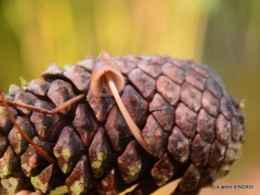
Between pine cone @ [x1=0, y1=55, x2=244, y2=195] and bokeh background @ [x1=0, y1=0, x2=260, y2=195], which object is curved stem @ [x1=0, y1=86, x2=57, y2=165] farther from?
bokeh background @ [x1=0, y1=0, x2=260, y2=195]

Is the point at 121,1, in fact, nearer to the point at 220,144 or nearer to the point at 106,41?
the point at 106,41

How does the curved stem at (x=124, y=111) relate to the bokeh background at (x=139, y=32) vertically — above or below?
below

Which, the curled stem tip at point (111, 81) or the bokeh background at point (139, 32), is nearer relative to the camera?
the curled stem tip at point (111, 81)

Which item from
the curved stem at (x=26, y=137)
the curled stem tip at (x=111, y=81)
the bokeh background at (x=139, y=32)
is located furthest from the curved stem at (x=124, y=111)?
the bokeh background at (x=139, y=32)

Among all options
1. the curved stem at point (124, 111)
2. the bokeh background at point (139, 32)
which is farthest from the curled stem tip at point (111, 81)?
the bokeh background at point (139, 32)

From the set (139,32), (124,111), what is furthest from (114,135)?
(139,32)

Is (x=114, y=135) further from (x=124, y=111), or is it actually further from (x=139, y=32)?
(x=139, y=32)

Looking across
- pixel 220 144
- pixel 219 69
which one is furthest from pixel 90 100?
pixel 219 69

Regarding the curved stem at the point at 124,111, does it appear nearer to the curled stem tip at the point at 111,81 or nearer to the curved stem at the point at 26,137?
the curled stem tip at the point at 111,81
